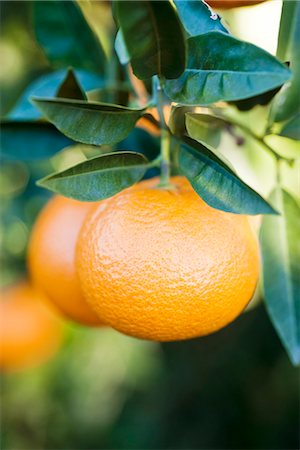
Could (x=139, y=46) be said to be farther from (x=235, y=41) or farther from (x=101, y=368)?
(x=101, y=368)

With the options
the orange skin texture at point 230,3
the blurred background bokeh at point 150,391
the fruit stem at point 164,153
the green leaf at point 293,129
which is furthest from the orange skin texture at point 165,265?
the blurred background bokeh at point 150,391

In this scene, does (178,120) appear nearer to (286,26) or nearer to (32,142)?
(286,26)

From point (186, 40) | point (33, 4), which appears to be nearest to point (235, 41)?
point (186, 40)

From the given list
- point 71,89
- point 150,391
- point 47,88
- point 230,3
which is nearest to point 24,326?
point 150,391

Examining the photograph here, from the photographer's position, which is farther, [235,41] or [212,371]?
[212,371]

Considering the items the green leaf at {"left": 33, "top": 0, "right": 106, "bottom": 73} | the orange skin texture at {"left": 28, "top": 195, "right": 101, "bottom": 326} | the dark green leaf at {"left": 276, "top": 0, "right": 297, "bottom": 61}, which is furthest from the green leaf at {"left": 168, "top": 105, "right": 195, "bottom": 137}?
the green leaf at {"left": 33, "top": 0, "right": 106, "bottom": 73}

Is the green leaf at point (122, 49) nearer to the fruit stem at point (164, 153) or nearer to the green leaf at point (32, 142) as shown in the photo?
the fruit stem at point (164, 153)
